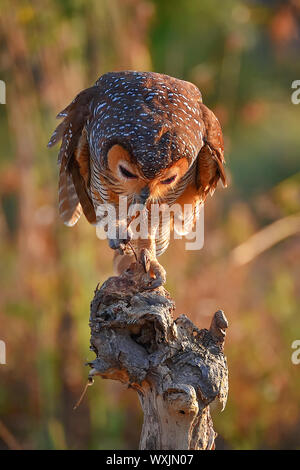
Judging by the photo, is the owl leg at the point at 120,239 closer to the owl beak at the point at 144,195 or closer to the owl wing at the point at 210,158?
the owl beak at the point at 144,195

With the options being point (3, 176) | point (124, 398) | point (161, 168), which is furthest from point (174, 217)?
point (3, 176)

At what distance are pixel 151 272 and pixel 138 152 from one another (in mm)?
689

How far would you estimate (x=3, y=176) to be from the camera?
7680mm

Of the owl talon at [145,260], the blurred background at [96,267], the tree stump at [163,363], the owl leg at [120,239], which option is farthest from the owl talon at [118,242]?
the blurred background at [96,267]

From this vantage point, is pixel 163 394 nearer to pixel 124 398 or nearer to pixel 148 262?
pixel 148 262

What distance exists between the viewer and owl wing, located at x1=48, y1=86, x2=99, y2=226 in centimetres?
394

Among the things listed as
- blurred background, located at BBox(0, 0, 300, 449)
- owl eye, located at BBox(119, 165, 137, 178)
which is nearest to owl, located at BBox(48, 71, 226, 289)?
owl eye, located at BBox(119, 165, 137, 178)

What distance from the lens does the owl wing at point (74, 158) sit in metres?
3.94

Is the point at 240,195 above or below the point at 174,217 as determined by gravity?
above

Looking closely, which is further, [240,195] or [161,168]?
[240,195]

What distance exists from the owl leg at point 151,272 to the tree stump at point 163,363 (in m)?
0.43

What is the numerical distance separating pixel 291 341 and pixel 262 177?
3.59 meters

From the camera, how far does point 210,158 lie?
393 centimetres

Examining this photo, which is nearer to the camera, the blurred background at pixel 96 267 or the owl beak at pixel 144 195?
the owl beak at pixel 144 195
